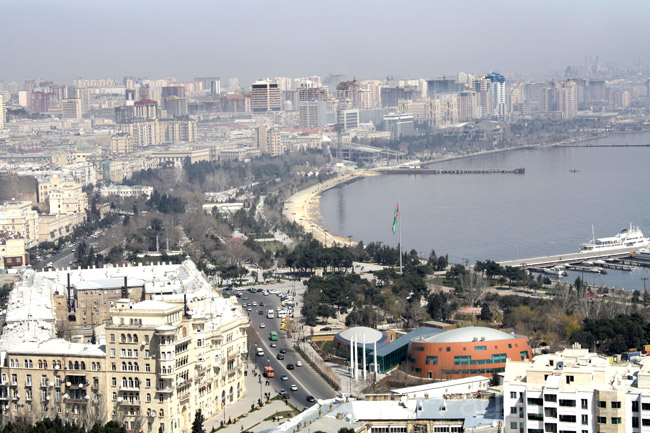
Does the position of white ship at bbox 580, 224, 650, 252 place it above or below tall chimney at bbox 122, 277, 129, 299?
below

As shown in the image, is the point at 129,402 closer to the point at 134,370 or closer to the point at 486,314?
the point at 134,370

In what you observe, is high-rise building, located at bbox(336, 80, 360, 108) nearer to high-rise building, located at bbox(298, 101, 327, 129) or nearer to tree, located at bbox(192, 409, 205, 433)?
high-rise building, located at bbox(298, 101, 327, 129)

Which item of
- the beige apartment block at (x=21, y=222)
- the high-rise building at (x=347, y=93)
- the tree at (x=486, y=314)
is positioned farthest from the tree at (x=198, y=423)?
the high-rise building at (x=347, y=93)

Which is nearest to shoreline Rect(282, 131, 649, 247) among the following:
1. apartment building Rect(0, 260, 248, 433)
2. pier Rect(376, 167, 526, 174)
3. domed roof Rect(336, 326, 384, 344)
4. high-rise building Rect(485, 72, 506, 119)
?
pier Rect(376, 167, 526, 174)

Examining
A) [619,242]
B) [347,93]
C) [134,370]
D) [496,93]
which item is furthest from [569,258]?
[496,93]

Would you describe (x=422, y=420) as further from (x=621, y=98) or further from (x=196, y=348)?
(x=621, y=98)

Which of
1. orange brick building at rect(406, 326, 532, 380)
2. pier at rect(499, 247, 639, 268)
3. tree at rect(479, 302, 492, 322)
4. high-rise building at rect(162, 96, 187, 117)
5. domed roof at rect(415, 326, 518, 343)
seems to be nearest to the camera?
orange brick building at rect(406, 326, 532, 380)

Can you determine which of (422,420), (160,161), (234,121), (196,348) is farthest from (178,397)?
(234,121)
